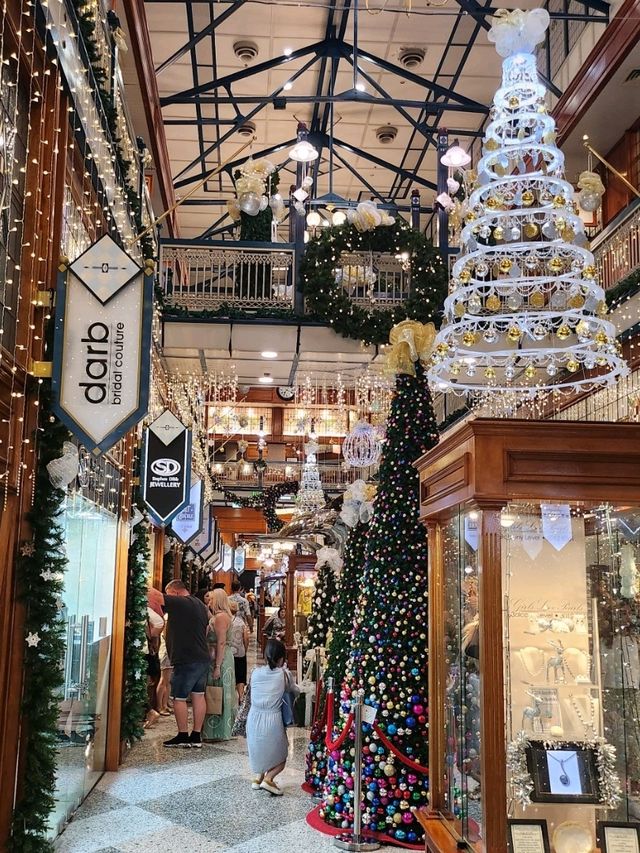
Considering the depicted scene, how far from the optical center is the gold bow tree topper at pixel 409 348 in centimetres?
656

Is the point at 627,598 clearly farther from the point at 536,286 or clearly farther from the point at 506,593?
the point at 536,286

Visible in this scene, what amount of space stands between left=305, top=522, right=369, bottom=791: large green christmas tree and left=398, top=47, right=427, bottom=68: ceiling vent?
9328mm

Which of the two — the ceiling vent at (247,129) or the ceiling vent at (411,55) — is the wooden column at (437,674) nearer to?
the ceiling vent at (411,55)

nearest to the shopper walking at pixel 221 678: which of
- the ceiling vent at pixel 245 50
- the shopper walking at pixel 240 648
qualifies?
the shopper walking at pixel 240 648

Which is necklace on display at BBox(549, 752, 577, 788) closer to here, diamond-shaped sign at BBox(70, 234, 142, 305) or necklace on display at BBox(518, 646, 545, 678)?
necklace on display at BBox(518, 646, 545, 678)

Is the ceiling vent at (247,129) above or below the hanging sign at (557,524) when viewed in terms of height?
above

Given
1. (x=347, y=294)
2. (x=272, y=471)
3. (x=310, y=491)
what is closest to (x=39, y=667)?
(x=347, y=294)

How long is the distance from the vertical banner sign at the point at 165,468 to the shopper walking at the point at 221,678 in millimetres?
1506

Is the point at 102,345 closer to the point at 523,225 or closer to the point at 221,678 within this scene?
the point at 523,225

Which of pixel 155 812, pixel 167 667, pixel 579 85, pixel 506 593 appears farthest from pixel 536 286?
pixel 167 667

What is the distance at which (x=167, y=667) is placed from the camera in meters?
11.5

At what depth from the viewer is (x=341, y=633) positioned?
707 centimetres

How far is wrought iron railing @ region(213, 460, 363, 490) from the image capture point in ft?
87.0

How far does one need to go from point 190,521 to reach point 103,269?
27.6 ft
